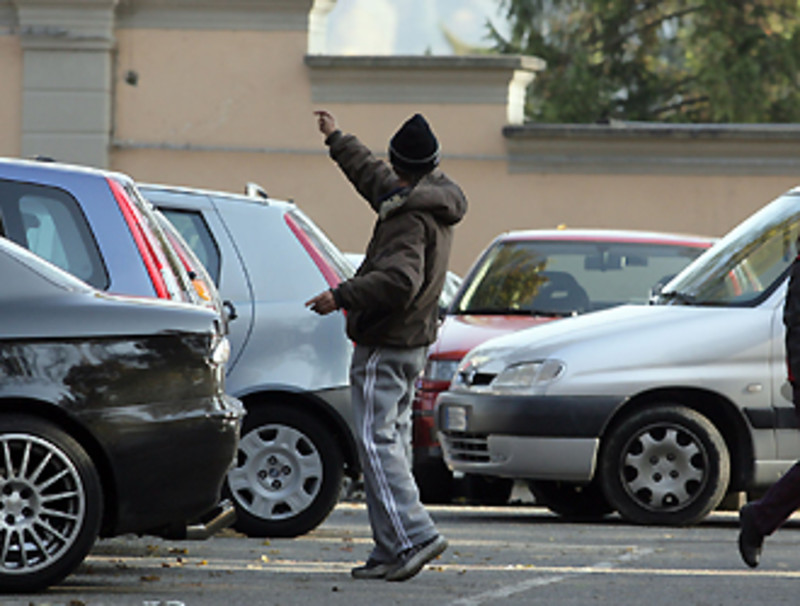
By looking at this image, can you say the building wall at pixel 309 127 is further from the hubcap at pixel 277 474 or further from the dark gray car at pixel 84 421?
the dark gray car at pixel 84 421

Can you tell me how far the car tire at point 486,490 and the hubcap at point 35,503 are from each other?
241 inches

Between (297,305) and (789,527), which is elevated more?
(297,305)

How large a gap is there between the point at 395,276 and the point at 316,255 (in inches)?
89.0

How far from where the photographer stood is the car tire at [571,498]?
1072 centimetres

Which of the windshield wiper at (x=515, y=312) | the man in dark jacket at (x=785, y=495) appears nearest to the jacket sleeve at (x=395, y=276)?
the man in dark jacket at (x=785, y=495)

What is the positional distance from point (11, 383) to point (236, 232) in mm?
2770

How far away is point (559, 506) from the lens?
1080 centimetres

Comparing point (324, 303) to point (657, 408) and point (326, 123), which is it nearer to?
point (326, 123)

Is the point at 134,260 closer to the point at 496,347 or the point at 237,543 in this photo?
the point at 237,543

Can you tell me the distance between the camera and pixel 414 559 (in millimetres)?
7094

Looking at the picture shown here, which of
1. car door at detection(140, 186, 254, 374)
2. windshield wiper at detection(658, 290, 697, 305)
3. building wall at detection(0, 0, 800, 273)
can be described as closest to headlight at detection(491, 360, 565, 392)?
windshield wiper at detection(658, 290, 697, 305)

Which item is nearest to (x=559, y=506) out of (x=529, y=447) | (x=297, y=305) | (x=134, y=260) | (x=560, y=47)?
(x=529, y=447)

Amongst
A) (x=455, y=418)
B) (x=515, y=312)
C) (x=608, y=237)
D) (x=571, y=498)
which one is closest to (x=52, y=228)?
(x=455, y=418)

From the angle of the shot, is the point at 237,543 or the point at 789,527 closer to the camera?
the point at 237,543
